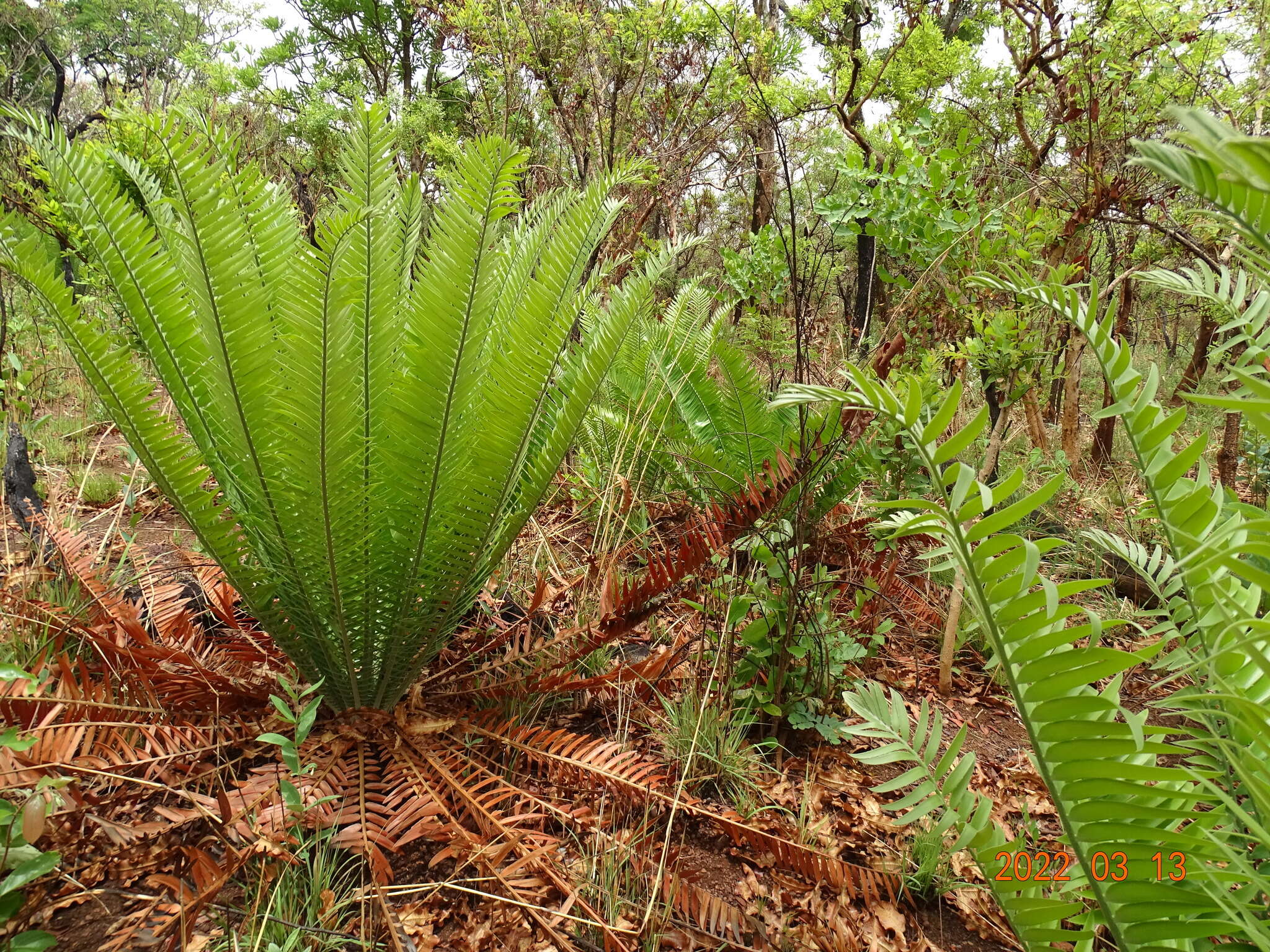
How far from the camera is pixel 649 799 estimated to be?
107 cm

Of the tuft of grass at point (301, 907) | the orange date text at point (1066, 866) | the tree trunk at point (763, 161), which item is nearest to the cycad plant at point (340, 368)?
the tuft of grass at point (301, 907)

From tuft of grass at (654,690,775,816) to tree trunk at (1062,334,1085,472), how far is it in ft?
8.49

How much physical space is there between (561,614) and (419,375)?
2.76 ft

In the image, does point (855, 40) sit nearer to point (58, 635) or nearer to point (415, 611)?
point (415, 611)

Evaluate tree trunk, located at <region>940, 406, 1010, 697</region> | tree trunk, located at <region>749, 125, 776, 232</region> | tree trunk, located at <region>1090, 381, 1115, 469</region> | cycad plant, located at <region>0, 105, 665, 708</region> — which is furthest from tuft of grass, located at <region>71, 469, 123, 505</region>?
tree trunk, located at <region>1090, 381, 1115, 469</region>

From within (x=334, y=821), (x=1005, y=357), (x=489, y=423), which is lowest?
(x=334, y=821)

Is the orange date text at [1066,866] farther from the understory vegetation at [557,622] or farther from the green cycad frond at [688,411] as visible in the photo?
the green cycad frond at [688,411]

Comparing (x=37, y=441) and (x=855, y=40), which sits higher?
(x=855, y=40)

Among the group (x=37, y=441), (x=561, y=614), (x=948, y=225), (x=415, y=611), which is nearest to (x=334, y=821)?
(x=415, y=611)

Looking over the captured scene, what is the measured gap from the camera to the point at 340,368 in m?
0.99

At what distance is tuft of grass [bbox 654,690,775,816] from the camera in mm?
1264

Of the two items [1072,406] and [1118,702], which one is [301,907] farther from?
[1072,406]

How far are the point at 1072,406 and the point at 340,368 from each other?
11.5 feet

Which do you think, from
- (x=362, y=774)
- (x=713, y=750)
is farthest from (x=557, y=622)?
(x=362, y=774)
